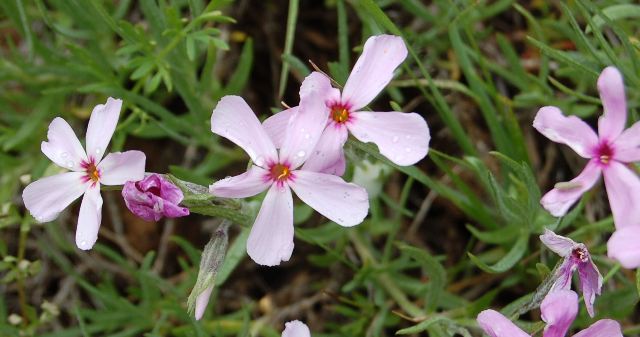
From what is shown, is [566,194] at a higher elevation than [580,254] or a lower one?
higher

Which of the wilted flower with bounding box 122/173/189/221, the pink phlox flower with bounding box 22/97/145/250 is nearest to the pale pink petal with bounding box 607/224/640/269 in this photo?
the wilted flower with bounding box 122/173/189/221

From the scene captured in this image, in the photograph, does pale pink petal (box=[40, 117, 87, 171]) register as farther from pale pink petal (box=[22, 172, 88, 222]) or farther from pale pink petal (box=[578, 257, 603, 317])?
pale pink petal (box=[578, 257, 603, 317])

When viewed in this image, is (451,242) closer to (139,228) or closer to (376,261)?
(376,261)

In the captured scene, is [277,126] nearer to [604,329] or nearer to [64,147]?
[64,147]

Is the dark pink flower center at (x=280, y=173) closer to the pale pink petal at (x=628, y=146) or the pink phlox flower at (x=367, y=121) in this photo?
the pink phlox flower at (x=367, y=121)

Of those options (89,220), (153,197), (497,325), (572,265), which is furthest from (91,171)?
(572,265)

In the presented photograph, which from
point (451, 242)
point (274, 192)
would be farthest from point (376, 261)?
point (274, 192)

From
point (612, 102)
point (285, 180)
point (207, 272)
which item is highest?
point (612, 102)
